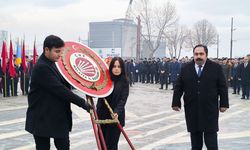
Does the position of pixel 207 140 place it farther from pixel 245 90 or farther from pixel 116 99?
pixel 245 90

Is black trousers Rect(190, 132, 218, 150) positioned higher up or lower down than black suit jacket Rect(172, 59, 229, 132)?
lower down

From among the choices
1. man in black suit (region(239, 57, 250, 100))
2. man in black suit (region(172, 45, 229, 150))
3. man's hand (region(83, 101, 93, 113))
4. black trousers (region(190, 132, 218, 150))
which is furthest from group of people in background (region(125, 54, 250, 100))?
man's hand (region(83, 101, 93, 113))

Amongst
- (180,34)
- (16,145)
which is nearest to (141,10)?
(180,34)

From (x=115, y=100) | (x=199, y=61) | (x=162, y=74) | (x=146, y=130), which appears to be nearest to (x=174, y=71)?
(x=162, y=74)

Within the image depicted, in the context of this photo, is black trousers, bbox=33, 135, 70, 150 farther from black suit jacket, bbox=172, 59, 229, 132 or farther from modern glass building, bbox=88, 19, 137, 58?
modern glass building, bbox=88, 19, 137, 58

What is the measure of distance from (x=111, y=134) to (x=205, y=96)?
1.43 meters

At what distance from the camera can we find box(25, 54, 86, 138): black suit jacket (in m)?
4.21

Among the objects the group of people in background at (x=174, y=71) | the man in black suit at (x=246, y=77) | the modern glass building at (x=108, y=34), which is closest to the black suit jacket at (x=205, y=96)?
the group of people in background at (x=174, y=71)

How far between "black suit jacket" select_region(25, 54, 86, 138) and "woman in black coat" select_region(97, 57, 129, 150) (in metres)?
0.93

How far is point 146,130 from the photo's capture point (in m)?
9.24

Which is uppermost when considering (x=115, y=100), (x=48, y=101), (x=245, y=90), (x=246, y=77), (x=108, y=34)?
(x=108, y=34)

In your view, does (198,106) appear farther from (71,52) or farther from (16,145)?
(16,145)

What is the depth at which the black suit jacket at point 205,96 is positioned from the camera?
18.4ft

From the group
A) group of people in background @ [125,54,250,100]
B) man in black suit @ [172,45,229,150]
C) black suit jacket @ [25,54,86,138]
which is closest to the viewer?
black suit jacket @ [25,54,86,138]
